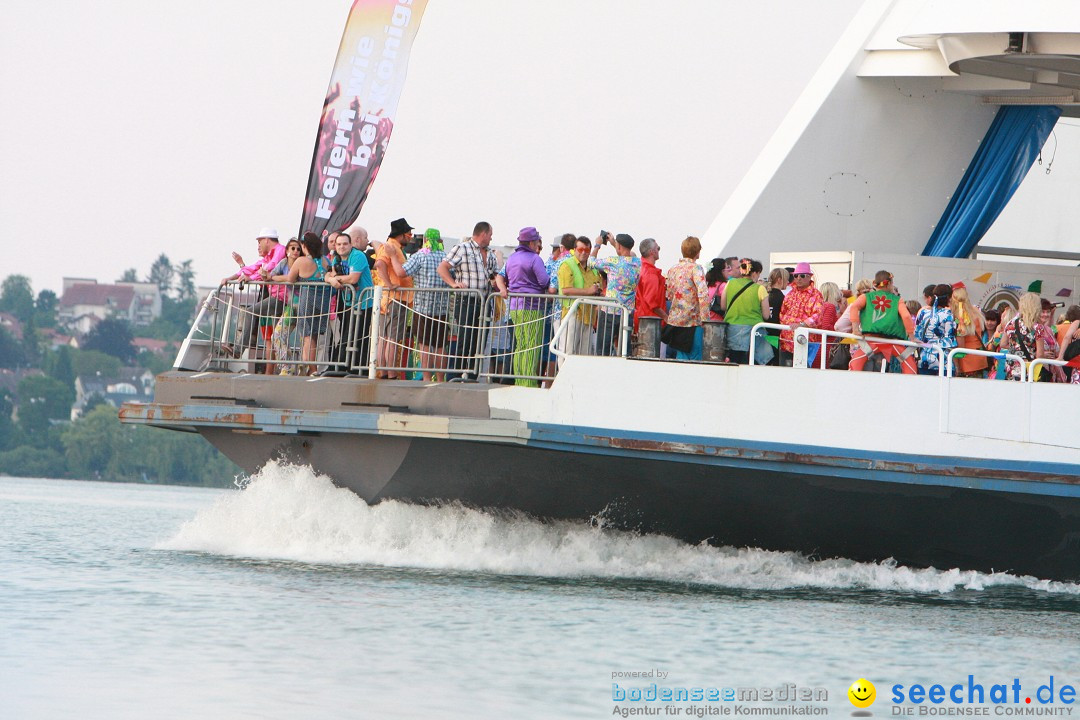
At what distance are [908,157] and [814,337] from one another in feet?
13.2

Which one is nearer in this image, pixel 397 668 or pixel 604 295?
pixel 397 668

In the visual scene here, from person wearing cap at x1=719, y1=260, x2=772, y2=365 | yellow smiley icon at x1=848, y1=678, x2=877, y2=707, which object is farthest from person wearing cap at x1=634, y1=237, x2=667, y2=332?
yellow smiley icon at x1=848, y1=678, x2=877, y2=707

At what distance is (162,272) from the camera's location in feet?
468

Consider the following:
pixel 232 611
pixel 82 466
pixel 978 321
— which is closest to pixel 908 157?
pixel 978 321

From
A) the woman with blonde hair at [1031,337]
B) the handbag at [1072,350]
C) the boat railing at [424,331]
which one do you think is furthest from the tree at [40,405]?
the handbag at [1072,350]

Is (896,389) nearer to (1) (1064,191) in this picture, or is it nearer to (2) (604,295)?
(2) (604,295)

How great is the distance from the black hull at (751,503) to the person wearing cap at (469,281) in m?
0.79

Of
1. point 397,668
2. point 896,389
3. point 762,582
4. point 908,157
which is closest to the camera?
point 397,668

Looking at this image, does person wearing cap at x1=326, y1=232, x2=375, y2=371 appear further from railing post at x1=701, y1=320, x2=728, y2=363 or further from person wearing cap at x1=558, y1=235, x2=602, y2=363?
railing post at x1=701, y1=320, x2=728, y2=363

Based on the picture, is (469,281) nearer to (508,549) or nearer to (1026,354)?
(508,549)

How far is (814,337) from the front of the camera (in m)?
11.4

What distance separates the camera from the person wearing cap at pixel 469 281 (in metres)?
11.5

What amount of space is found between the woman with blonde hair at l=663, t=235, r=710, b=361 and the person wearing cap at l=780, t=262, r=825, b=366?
0.62 metres

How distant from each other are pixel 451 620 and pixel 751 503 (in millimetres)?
2634
